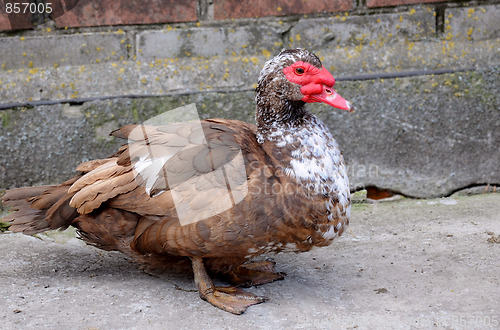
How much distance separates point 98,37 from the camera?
119 inches

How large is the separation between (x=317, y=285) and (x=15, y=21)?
2.08 metres

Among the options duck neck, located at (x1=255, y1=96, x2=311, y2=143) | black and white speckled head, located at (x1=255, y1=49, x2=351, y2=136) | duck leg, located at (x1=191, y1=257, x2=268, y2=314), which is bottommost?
duck leg, located at (x1=191, y1=257, x2=268, y2=314)

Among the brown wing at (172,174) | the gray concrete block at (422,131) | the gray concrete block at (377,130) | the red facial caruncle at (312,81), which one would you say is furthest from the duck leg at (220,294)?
the gray concrete block at (422,131)

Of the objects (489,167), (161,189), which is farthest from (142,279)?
(489,167)

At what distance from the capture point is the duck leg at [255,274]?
7.52ft

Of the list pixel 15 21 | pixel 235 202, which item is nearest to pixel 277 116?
pixel 235 202

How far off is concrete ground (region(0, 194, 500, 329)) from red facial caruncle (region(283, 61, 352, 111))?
732 millimetres

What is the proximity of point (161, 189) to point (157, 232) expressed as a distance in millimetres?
157

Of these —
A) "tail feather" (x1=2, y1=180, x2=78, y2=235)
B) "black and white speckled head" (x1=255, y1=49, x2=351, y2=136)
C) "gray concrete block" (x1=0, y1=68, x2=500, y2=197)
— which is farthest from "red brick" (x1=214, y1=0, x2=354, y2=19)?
"tail feather" (x1=2, y1=180, x2=78, y2=235)

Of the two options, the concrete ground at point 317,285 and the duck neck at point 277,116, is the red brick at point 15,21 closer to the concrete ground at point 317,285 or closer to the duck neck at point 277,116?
the concrete ground at point 317,285

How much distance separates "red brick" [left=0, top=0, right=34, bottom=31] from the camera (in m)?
2.96

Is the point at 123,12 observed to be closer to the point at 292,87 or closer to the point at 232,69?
the point at 232,69

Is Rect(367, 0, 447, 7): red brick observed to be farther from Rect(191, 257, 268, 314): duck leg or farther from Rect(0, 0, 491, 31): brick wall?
Rect(191, 257, 268, 314): duck leg

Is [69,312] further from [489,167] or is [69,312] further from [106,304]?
[489,167]
